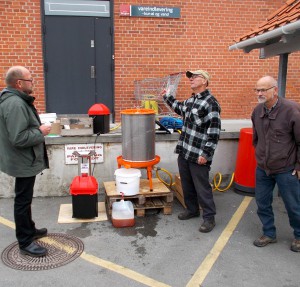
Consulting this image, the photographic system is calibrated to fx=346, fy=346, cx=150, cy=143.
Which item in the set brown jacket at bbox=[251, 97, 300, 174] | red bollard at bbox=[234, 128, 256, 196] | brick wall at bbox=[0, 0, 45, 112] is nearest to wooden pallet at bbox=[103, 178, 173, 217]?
red bollard at bbox=[234, 128, 256, 196]

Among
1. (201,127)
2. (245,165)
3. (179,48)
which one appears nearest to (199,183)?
(201,127)

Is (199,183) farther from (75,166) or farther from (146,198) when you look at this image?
(75,166)

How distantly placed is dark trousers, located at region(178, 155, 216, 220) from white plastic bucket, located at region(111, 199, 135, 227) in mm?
858

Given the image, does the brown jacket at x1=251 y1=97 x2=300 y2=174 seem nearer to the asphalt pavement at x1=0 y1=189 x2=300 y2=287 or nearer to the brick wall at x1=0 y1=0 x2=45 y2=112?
the asphalt pavement at x1=0 y1=189 x2=300 y2=287

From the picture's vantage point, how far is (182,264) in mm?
3812

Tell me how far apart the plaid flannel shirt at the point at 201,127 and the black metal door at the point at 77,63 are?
451 cm

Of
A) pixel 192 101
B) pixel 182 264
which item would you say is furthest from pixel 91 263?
pixel 192 101

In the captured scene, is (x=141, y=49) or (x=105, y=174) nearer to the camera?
(x=105, y=174)

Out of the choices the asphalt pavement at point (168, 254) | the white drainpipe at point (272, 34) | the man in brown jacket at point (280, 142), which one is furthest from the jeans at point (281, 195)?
the white drainpipe at point (272, 34)

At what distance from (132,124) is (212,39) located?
16.7ft

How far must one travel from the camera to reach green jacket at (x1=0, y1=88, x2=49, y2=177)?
346 cm

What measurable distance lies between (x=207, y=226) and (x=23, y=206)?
235 cm

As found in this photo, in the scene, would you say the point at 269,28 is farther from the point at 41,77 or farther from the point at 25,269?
the point at 41,77

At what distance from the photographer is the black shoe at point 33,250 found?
3876mm
